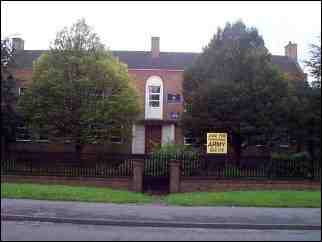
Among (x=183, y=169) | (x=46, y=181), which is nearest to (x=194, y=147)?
(x=183, y=169)

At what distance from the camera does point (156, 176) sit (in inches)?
720

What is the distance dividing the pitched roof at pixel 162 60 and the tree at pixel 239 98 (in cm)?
1095

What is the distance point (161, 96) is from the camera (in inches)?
1316

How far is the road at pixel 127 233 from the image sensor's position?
935 cm

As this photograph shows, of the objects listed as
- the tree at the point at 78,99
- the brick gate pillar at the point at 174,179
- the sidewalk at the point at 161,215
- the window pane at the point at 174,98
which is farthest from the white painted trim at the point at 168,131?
the sidewalk at the point at 161,215

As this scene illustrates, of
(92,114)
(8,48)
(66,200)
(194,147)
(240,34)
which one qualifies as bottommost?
(66,200)

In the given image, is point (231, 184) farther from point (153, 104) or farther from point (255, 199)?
point (153, 104)

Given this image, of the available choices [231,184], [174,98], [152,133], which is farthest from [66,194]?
[174,98]

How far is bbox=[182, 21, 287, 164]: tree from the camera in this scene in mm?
20500

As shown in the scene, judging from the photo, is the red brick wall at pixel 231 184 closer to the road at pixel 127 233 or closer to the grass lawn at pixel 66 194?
the grass lawn at pixel 66 194

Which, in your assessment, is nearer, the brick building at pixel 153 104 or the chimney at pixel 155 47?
the brick building at pixel 153 104

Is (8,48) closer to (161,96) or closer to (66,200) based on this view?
(66,200)

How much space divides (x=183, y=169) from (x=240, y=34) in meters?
9.82

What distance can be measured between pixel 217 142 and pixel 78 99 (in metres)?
8.66
